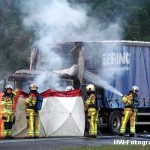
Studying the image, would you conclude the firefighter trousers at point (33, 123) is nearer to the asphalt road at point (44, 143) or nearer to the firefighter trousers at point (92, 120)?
the asphalt road at point (44, 143)

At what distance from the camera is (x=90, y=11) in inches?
1150

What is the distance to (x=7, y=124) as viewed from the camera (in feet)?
60.0

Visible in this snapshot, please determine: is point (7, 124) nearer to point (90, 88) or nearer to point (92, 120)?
point (92, 120)

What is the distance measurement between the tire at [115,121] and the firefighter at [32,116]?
4405 millimetres

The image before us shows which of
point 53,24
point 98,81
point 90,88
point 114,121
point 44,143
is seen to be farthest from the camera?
point 53,24

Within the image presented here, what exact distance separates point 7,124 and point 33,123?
0.89 meters

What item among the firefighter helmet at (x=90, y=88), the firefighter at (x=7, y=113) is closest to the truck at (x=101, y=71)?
the firefighter helmet at (x=90, y=88)

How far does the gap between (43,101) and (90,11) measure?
412 inches

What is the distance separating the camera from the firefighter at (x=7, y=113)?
18297 mm

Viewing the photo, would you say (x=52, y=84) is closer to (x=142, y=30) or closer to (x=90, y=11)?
(x=90, y=11)

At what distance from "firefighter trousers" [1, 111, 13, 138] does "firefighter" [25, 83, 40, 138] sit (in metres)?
0.64

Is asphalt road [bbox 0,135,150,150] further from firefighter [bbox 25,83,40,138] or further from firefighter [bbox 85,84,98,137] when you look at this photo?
firefighter [bbox 85,84,98,137]

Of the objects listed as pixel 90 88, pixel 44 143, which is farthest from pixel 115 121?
pixel 44 143

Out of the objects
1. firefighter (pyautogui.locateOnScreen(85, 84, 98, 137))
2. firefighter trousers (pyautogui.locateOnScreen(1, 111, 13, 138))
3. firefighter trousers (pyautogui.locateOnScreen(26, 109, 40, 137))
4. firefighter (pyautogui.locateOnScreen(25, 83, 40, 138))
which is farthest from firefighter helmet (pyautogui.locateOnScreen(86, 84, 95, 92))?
firefighter trousers (pyautogui.locateOnScreen(1, 111, 13, 138))
